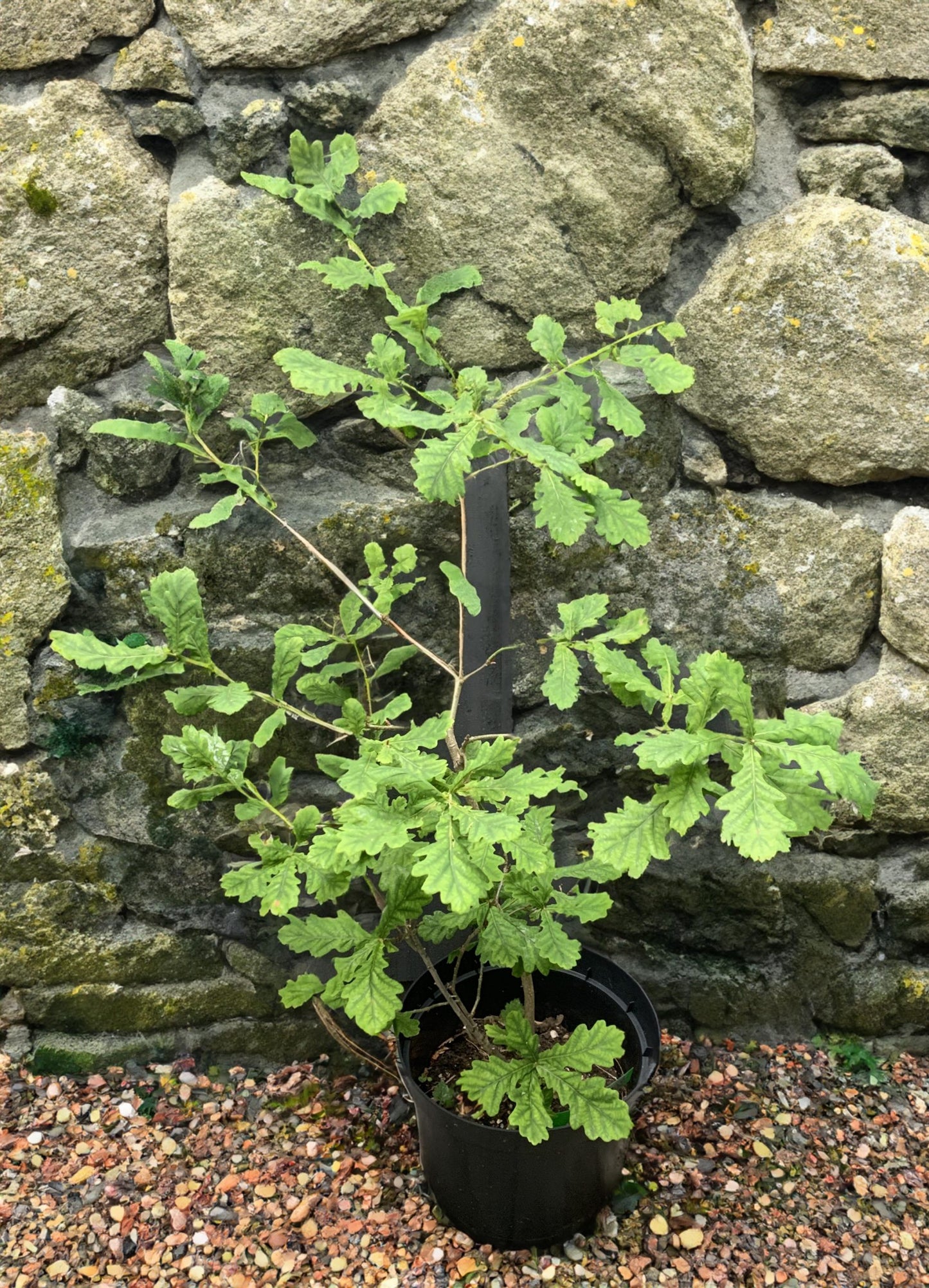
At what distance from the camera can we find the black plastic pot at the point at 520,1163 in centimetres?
152

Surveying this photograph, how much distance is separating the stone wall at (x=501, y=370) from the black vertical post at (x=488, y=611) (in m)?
0.04

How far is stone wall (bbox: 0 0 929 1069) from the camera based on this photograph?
1.55 meters

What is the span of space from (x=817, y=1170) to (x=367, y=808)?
1.12 meters

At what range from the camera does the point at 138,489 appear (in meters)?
1.70

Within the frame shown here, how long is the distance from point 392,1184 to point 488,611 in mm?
992

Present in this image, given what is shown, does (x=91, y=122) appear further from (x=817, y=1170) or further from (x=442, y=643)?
(x=817, y=1170)

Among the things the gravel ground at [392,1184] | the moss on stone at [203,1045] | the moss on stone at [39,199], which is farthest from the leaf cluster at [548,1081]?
the moss on stone at [39,199]

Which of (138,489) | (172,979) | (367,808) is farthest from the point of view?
(172,979)

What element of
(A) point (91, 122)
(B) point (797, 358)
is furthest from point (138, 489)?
(B) point (797, 358)

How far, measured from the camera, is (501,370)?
1713 millimetres

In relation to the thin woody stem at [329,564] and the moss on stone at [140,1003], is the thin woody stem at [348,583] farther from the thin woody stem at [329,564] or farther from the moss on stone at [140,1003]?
the moss on stone at [140,1003]

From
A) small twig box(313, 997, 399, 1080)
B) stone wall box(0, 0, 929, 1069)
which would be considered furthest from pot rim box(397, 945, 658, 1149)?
stone wall box(0, 0, 929, 1069)

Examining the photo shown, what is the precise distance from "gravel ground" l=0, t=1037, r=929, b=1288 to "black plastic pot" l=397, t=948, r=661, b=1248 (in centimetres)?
5

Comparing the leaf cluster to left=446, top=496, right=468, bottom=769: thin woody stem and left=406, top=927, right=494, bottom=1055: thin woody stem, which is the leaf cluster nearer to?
left=406, top=927, right=494, bottom=1055: thin woody stem
